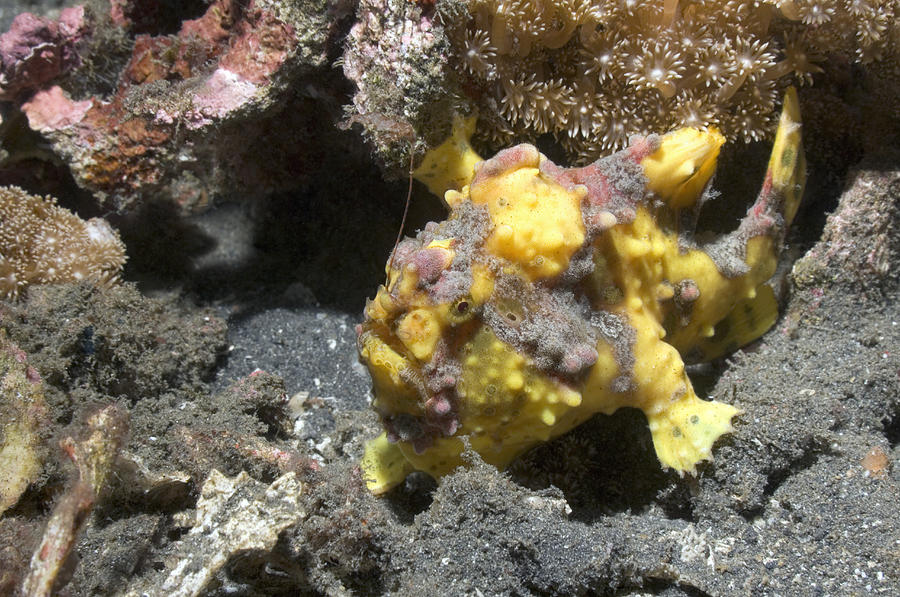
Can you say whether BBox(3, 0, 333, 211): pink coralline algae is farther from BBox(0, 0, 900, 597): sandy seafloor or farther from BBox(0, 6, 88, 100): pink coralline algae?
BBox(0, 0, 900, 597): sandy seafloor

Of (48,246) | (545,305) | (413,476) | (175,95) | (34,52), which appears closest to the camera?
(545,305)

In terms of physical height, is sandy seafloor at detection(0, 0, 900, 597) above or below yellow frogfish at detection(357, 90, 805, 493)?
below

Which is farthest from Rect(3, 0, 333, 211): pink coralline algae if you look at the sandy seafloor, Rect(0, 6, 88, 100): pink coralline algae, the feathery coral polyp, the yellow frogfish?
the yellow frogfish

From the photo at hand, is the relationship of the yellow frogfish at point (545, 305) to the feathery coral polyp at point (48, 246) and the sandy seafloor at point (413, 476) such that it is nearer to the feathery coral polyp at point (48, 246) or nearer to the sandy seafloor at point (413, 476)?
the sandy seafloor at point (413, 476)

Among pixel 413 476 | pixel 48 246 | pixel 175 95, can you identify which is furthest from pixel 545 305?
pixel 48 246

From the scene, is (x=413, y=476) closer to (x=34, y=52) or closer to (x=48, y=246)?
(x=48, y=246)

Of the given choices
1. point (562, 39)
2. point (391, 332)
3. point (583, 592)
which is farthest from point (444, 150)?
point (583, 592)
